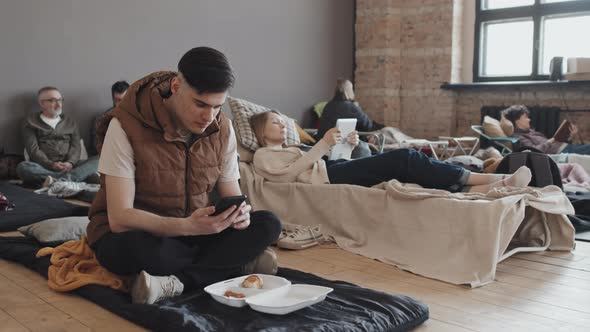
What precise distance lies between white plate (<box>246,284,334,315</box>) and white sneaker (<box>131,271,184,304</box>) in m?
0.34

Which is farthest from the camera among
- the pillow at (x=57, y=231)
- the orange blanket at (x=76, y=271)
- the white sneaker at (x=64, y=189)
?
the white sneaker at (x=64, y=189)

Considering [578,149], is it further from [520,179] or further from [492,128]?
[520,179]

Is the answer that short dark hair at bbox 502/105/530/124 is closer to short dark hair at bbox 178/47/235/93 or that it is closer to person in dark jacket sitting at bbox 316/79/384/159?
person in dark jacket sitting at bbox 316/79/384/159

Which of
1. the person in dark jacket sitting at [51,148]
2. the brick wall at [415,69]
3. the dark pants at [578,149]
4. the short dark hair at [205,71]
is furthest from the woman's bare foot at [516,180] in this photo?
the brick wall at [415,69]

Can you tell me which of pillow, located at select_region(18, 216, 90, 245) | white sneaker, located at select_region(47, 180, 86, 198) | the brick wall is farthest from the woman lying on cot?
the brick wall

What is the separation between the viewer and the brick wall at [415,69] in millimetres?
7781

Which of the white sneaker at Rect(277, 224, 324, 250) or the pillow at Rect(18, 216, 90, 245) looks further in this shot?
the white sneaker at Rect(277, 224, 324, 250)

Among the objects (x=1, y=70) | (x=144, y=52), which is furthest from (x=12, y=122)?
(x=144, y=52)

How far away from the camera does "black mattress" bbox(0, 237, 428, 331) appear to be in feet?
6.69

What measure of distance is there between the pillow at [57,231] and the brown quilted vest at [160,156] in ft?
2.59

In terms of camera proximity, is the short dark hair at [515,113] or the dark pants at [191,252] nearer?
Answer: the dark pants at [191,252]

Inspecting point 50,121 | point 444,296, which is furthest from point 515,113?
point 50,121

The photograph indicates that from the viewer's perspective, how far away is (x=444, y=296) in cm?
260

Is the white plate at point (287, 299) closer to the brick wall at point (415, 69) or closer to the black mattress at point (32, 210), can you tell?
the black mattress at point (32, 210)
